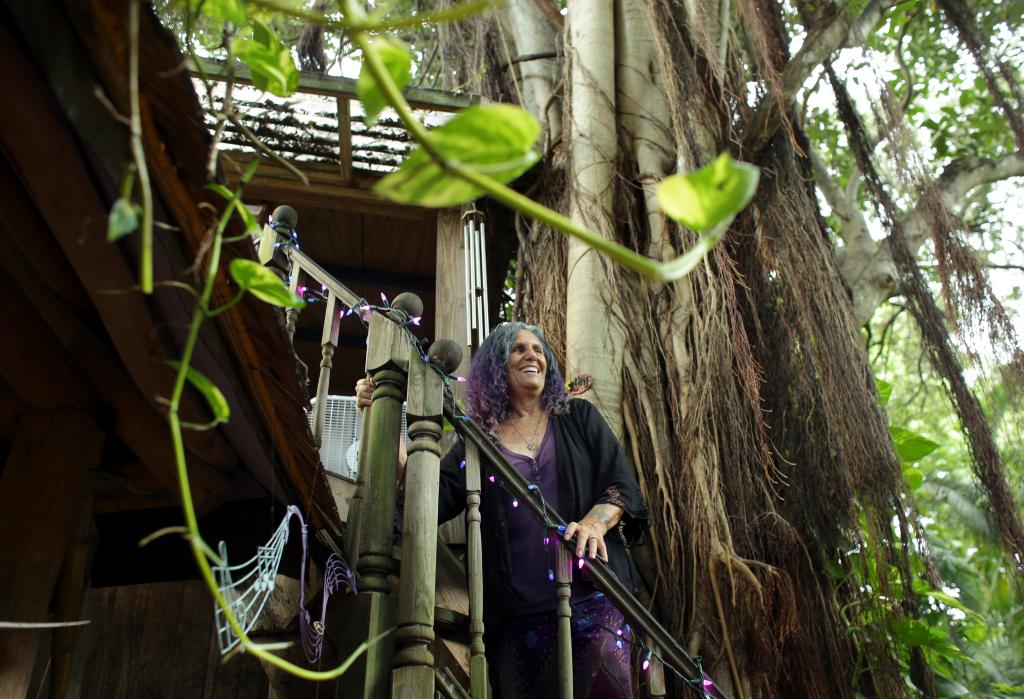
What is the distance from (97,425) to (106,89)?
1.10m

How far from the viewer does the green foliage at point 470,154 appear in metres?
0.81

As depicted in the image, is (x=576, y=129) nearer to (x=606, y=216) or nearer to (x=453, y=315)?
(x=606, y=216)

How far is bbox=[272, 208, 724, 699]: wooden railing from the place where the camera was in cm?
232

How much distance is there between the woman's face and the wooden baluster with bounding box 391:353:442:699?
1.72 ft

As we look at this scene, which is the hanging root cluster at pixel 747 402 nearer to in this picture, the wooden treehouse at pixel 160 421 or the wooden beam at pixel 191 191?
the wooden treehouse at pixel 160 421

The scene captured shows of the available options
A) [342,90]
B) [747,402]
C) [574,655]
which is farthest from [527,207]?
[342,90]

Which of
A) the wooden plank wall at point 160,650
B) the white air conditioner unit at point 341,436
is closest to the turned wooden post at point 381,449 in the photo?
the white air conditioner unit at point 341,436

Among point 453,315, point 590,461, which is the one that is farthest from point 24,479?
point 453,315

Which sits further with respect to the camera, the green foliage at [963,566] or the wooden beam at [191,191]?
the green foliage at [963,566]

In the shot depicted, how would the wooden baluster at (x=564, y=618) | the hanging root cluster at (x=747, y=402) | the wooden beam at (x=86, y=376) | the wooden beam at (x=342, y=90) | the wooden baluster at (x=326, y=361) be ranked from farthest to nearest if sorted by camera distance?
the wooden beam at (x=342, y=90) < the hanging root cluster at (x=747, y=402) < the wooden baluster at (x=326, y=361) < the wooden baluster at (x=564, y=618) < the wooden beam at (x=86, y=376)

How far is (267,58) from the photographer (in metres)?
1.20

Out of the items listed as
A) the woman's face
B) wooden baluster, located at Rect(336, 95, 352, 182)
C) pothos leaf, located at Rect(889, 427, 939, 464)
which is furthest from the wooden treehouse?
pothos leaf, located at Rect(889, 427, 939, 464)

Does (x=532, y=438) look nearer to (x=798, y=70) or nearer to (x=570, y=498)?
(x=570, y=498)

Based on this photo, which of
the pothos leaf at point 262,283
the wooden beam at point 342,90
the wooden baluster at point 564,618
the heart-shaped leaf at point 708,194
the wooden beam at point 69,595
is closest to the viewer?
the heart-shaped leaf at point 708,194
